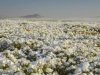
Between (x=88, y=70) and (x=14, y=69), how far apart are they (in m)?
2.83

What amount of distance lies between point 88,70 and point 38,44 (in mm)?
4898

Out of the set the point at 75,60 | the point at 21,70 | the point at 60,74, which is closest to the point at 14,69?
the point at 21,70

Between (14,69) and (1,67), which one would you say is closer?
(14,69)

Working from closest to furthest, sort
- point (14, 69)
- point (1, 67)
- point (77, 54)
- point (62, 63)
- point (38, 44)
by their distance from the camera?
point (14, 69) < point (1, 67) < point (62, 63) < point (77, 54) < point (38, 44)

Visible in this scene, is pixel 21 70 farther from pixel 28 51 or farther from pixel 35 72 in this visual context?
pixel 28 51

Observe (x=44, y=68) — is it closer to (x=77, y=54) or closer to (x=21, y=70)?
(x=21, y=70)

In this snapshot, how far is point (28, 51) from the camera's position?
1295 cm

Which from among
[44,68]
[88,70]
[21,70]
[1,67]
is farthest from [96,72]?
[1,67]

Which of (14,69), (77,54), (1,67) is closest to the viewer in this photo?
(14,69)

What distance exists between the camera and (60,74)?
10.2 metres

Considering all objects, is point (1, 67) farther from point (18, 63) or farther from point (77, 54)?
point (77, 54)

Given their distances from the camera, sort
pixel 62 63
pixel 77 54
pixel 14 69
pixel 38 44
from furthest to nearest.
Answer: pixel 38 44, pixel 77 54, pixel 62 63, pixel 14 69

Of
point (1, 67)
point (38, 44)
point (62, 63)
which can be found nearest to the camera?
point (1, 67)

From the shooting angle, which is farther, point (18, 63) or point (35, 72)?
point (18, 63)
